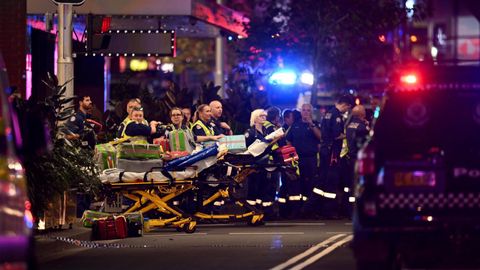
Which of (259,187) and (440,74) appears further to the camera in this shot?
(259,187)

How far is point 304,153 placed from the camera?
24.1 meters

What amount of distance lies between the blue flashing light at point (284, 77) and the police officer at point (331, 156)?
1149 cm

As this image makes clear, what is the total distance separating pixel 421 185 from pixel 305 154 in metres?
11.8

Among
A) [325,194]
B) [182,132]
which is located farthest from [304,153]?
[182,132]

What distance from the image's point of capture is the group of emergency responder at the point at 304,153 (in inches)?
915

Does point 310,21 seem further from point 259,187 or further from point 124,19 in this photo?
point 259,187

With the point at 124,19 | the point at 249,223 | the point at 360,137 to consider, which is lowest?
the point at 249,223

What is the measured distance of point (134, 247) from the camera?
1823 cm

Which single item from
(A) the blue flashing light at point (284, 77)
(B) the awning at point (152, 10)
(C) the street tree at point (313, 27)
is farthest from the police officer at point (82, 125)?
(A) the blue flashing light at point (284, 77)

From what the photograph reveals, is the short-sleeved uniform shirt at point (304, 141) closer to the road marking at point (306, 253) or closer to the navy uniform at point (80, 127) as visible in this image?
the navy uniform at point (80, 127)

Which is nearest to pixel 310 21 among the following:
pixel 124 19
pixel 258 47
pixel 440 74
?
pixel 258 47

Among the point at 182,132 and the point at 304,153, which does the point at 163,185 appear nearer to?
the point at 182,132

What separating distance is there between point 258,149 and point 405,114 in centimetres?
931

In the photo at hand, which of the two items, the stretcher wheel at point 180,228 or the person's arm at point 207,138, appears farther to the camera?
the person's arm at point 207,138
